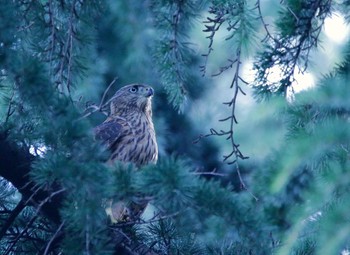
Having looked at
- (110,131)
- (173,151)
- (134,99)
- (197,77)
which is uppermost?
(197,77)

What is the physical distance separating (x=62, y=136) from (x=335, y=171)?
88 cm

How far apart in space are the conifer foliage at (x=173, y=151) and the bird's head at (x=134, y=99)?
0.81m

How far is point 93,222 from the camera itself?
2572 mm

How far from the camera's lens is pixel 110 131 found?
194 inches

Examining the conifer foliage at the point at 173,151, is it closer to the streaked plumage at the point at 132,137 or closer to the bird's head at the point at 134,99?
the streaked plumage at the point at 132,137

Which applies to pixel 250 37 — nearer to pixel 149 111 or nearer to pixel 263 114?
pixel 263 114

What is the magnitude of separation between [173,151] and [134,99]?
288 centimetres

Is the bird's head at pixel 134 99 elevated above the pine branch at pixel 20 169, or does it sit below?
above

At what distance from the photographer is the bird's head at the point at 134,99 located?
5.66 m

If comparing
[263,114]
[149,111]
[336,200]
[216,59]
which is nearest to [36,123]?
[263,114]

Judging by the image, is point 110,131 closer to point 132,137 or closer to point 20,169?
point 132,137

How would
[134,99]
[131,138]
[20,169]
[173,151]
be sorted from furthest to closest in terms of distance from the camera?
[134,99], [131,138], [20,169], [173,151]

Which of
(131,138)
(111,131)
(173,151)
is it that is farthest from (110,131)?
(173,151)

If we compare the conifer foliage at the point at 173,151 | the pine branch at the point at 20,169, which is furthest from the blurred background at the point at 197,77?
the pine branch at the point at 20,169
